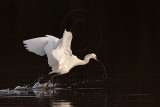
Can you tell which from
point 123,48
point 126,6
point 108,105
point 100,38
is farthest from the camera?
point 126,6

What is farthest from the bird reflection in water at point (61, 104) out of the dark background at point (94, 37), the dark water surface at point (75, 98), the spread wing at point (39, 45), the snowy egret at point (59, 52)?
the spread wing at point (39, 45)

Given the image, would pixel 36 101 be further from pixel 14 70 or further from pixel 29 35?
pixel 29 35

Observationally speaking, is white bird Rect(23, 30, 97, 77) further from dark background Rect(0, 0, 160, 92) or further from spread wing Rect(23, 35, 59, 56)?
dark background Rect(0, 0, 160, 92)

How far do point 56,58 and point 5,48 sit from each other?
7235mm

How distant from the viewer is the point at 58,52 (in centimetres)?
1466

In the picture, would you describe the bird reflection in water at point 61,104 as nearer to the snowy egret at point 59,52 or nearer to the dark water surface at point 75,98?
the dark water surface at point 75,98

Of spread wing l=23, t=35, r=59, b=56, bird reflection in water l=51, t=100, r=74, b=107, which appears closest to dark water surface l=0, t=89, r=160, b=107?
bird reflection in water l=51, t=100, r=74, b=107

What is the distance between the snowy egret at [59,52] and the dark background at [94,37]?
673 millimetres

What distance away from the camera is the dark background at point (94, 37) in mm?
16453

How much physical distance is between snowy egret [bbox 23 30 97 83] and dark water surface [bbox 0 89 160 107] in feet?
1.68

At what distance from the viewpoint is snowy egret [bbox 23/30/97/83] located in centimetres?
1428

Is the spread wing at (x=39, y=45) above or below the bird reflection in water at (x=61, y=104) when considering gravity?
above

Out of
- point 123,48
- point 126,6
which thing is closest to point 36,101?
point 123,48

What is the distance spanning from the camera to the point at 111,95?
45.7 ft
